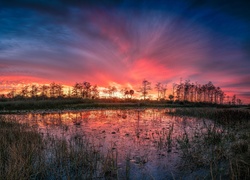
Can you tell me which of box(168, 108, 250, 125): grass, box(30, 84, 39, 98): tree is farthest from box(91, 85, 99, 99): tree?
box(168, 108, 250, 125): grass

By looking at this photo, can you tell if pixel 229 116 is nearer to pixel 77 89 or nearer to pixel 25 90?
pixel 77 89

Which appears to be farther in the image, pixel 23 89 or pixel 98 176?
pixel 23 89

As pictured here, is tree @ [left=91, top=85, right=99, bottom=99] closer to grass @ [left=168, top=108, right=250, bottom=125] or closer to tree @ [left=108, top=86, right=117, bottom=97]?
tree @ [left=108, top=86, right=117, bottom=97]

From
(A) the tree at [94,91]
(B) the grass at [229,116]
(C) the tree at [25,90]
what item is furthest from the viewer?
(A) the tree at [94,91]

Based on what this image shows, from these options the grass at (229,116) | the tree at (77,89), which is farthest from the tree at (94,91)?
the grass at (229,116)

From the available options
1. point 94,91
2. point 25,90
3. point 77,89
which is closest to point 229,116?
point 77,89

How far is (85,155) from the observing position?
7.25m

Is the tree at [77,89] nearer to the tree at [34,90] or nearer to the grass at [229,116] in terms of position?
the tree at [34,90]

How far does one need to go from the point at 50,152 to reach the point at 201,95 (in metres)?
120

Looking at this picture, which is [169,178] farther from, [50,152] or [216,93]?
[216,93]

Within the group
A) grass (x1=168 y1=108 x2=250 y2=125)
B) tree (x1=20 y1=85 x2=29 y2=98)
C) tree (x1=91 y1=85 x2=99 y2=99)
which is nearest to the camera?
grass (x1=168 y1=108 x2=250 y2=125)

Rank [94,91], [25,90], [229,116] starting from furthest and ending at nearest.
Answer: [94,91]
[25,90]
[229,116]

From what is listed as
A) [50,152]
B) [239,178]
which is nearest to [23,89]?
[50,152]

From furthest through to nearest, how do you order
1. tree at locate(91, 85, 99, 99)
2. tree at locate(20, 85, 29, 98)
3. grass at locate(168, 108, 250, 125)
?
tree at locate(91, 85, 99, 99)
tree at locate(20, 85, 29, 98)
grass at locate(168, 108, 250, 125)
